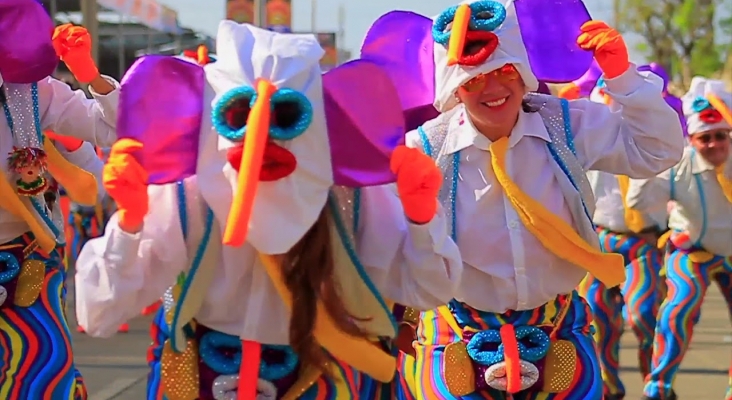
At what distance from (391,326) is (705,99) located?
3647 mm

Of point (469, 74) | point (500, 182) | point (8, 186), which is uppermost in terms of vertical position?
point (469, 74)

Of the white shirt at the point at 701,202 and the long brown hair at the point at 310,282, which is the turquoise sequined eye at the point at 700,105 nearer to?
the white shirt at the point at 701,202

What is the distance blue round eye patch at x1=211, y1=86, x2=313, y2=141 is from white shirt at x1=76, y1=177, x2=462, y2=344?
227 millimetres

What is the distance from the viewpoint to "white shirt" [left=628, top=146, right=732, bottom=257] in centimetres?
589

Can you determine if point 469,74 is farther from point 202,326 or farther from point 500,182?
point 202,326

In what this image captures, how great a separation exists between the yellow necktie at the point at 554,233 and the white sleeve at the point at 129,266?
1.09 metres

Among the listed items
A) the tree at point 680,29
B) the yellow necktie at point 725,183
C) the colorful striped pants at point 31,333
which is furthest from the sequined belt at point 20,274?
the tree at point 680,29

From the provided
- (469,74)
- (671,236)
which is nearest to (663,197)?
(671,236)

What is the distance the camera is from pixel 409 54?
361 centimetres

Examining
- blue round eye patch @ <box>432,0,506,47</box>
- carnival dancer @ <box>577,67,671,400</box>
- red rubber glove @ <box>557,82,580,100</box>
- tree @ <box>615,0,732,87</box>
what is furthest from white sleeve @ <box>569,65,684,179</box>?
tree @ <box>615,0,732,87</box>

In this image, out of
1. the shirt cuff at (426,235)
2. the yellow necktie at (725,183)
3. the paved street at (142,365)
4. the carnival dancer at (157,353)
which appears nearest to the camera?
the shirt cuff at (426,235)

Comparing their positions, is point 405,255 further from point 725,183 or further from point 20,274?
point 725,183

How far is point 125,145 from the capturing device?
2576 millimetres

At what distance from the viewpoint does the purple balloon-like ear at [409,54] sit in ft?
11.5
